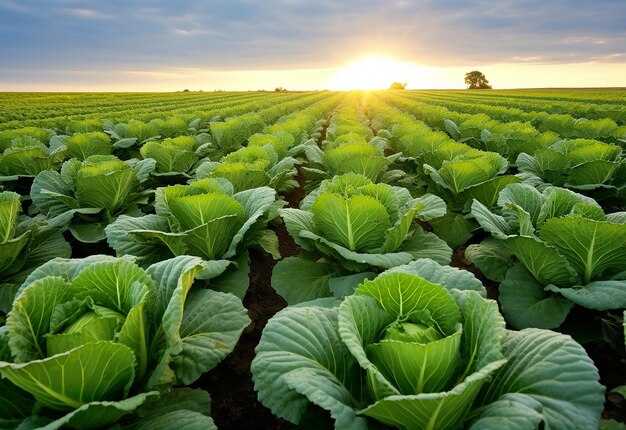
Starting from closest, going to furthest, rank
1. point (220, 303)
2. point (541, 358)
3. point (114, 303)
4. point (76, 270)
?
point (541, 358) < point (114, 303) < point (76, 270) < point (220, 303)

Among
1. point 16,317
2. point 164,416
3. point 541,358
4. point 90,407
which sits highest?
point 16,317

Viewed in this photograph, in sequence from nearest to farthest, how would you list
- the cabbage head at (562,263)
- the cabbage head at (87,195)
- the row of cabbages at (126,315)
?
the row of cabbages at (126,315)
the cabbage head at (562,263)
the cabbage head at (87,195)

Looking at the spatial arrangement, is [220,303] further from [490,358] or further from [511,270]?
[511,270]

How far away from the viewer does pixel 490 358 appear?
158 centimetres

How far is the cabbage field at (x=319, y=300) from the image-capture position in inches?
64.6

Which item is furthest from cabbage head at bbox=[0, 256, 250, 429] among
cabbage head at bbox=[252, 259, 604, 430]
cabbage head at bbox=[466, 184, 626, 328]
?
cabbage head at bbox=[466, 184, 626, 328]

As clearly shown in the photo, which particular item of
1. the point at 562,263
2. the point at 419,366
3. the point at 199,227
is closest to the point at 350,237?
the point at 199,227

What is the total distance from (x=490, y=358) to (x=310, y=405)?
0.72 metres

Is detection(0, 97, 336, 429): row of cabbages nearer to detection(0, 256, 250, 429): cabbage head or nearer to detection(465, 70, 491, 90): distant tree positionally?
detection(0, 256, 250, 429): cabbage head

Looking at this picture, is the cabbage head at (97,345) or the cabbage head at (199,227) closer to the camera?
the cabbage head at (97,345)

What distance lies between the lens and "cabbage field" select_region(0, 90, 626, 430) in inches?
64.6

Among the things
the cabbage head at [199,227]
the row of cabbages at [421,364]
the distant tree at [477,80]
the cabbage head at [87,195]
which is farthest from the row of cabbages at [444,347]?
the distant tree at [477,80]

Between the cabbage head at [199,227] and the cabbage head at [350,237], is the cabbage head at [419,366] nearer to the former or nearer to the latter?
the cabbage head at [350,237]

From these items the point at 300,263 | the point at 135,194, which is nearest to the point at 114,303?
the point at 300,263
